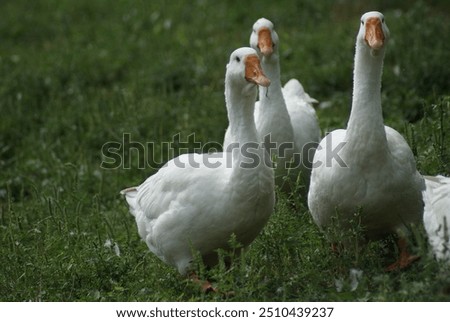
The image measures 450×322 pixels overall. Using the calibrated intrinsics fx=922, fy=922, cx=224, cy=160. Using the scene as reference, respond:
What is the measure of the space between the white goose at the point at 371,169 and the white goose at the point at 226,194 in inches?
19.7

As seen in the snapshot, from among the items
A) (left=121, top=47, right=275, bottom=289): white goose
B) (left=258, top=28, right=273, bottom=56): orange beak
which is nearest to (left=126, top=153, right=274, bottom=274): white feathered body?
(left=121, top=47, right=275, bottom=289): white goose

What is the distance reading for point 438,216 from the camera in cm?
576

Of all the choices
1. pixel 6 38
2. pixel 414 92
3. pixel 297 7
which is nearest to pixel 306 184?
pixel 414 92

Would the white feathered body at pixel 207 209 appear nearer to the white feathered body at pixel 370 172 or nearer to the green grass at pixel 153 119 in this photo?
the green grass at pixel 153 119

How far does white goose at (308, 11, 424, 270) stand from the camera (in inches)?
241

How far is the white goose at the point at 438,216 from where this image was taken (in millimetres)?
5391

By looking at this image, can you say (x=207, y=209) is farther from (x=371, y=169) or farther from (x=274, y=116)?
(x=274, y=116)

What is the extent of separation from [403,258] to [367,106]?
3.48 ft

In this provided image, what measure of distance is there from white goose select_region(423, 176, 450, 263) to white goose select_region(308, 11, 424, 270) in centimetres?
14

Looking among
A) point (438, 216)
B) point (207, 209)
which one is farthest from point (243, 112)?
point (438, 216)

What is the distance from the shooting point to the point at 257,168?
5973mm

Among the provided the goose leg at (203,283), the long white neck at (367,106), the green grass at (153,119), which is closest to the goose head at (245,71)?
the long white neck at (367,106)

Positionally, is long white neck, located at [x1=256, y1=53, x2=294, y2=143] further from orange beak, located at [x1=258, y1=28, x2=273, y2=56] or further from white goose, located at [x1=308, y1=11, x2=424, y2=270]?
white goose, located at [x1=308, y1=11, x2=424, y2=270]
